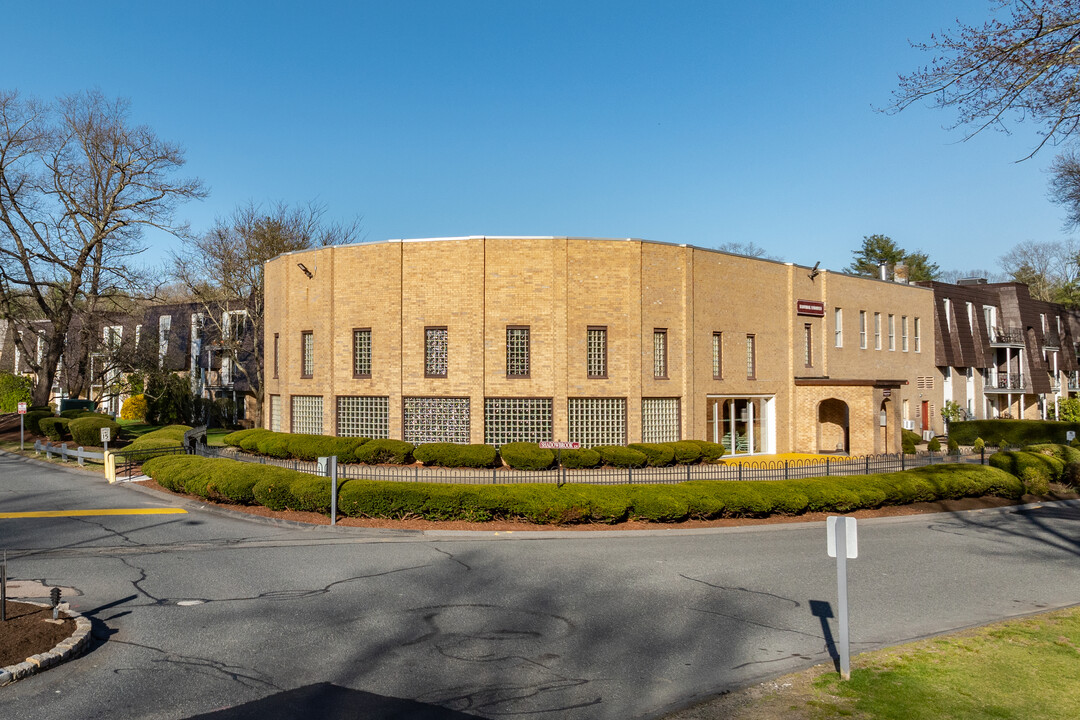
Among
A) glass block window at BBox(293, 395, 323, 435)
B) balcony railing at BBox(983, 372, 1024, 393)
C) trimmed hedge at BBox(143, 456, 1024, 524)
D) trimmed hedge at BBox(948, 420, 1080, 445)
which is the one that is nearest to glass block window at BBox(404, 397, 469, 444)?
glass block window at BBox(293, 395, 323, 435)

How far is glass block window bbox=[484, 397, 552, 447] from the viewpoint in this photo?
27.1m

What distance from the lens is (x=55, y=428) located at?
36000 mm

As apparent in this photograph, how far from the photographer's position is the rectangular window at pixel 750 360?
3134cm

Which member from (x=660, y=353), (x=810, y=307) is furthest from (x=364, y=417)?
(x=810, y=307)

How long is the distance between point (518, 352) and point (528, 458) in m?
4.52

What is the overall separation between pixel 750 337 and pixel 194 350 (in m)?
40.8

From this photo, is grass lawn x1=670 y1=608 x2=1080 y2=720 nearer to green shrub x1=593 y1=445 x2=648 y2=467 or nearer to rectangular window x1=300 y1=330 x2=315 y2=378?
green shrub x1=593 y1=445 x2=648 y2=467

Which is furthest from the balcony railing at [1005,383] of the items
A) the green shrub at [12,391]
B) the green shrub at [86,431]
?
the green shrub at [12,391]

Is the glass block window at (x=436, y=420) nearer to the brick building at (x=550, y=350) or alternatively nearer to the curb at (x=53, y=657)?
the brick building at (x=550, y=350)

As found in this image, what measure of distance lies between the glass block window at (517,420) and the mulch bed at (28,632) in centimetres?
1813

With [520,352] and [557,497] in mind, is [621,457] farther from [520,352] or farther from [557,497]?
[557,497]

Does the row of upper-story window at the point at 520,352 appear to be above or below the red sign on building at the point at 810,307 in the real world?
below

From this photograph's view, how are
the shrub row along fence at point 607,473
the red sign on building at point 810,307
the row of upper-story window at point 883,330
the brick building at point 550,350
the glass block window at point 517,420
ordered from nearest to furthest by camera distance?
the shrub row along fence at point 607,473
the glass block window at point 517,420
the brick building at point 550,350
the red sign on building at point 810,307
the row of upper-story window at point 883,330

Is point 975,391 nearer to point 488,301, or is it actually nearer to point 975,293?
point 975,293
